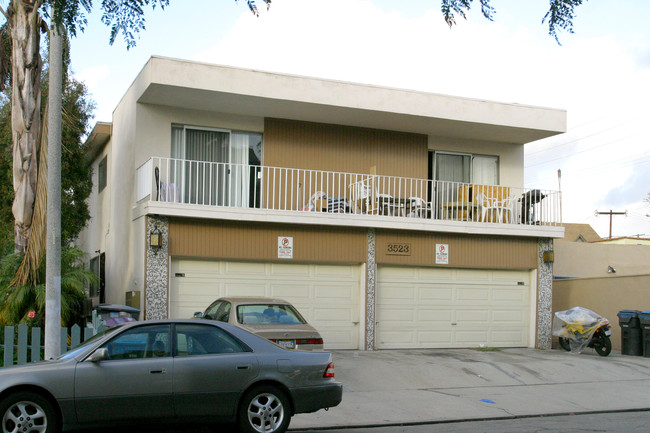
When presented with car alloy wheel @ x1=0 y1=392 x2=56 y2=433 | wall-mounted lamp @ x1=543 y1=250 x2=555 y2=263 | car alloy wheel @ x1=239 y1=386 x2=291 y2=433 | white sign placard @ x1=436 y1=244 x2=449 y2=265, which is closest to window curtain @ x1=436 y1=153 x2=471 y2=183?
white sign placard @ x1=436 y1=244 x2=449 y2=265

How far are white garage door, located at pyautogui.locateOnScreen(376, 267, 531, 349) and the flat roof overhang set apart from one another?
12.1ft

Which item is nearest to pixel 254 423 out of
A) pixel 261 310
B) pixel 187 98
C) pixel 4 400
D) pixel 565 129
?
pixel 4 400

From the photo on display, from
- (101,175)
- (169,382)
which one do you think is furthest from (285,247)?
(169,382)

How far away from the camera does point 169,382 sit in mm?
7793

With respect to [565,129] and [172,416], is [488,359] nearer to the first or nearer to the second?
[565,129]

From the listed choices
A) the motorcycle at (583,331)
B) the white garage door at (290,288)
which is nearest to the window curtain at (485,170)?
the motorcycle at (583,331)

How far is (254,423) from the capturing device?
8.09m

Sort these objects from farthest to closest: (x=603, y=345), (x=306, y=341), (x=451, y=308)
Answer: (x=451, y=308) < (x=603, y=345) < (x=306, y=341)

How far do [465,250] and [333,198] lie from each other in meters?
3.68

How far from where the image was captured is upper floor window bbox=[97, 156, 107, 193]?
68.2 ft

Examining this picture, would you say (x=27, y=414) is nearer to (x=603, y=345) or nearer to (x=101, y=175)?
(x=603, y=345)

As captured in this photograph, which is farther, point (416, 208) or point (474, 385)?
point (416, 208)

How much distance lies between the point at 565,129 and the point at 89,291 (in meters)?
14.3

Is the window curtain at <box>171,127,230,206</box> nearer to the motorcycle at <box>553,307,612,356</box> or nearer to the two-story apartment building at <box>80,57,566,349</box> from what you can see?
the two-story apartment building at <box>80,57,566,349</box>
